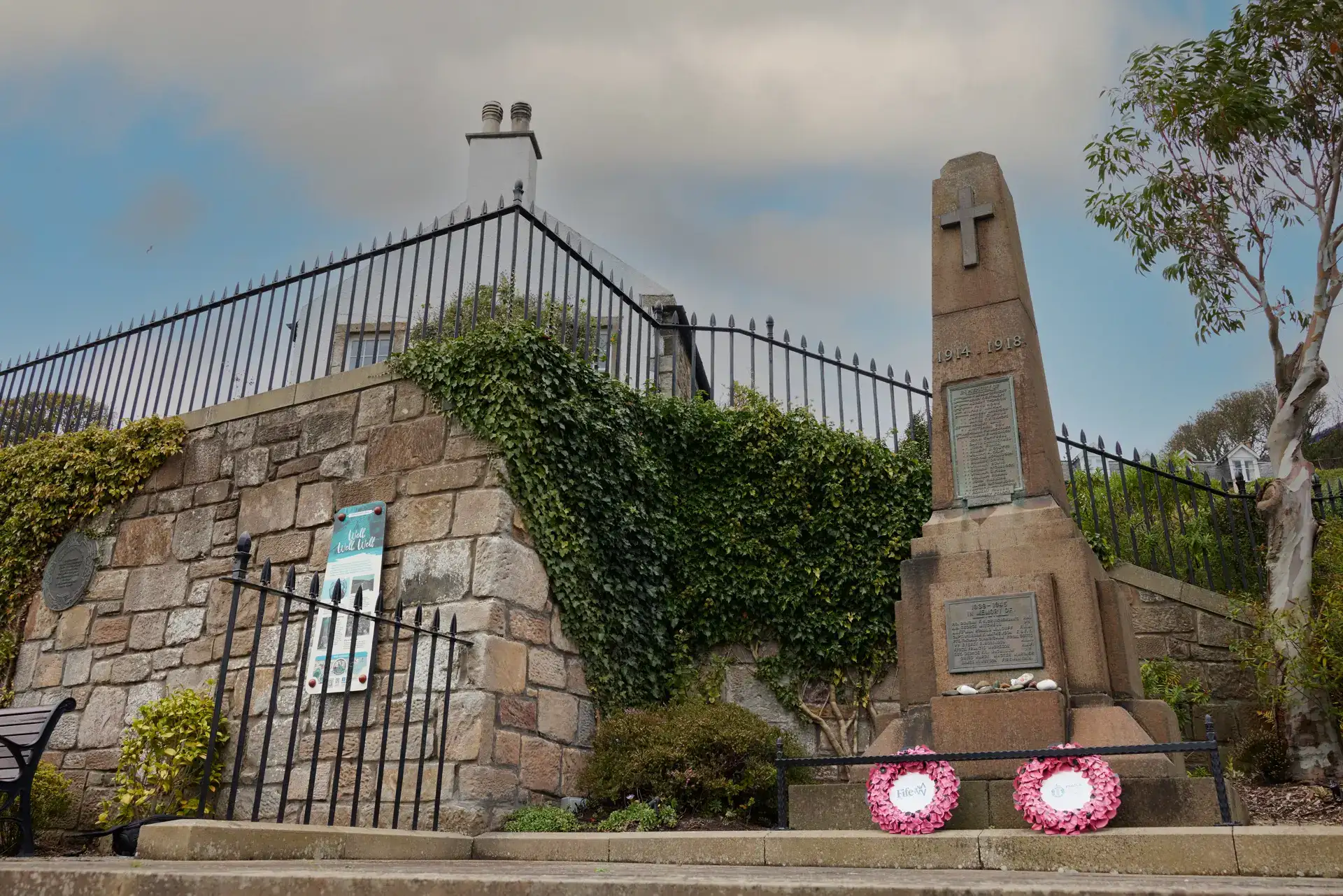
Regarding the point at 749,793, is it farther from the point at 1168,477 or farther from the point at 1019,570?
the point at 1168,477

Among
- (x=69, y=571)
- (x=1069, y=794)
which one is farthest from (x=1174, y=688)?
(x=69, y=571)

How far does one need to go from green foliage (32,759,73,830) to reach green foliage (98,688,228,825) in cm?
67

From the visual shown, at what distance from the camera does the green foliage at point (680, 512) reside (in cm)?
697

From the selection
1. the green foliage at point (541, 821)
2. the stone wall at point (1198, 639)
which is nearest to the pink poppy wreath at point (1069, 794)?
the green foliage at point (541, 821)

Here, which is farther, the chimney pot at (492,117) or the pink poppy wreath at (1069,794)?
the chimney pot at (492,117)

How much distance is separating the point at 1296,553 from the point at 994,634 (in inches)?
151

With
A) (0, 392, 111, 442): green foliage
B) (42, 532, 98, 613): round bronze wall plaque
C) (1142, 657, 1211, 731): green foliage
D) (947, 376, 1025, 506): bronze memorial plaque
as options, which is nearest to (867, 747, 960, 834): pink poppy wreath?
(947, 376, 1025, 506): bronze memorial plaque

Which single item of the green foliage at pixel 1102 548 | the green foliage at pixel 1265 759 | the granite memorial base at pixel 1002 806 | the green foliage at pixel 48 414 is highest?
the green foliage at pixel 48 414

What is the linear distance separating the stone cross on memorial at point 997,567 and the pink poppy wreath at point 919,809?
16.9 inches

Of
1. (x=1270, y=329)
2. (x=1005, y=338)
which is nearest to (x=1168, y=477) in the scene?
(x=1270, y=329)

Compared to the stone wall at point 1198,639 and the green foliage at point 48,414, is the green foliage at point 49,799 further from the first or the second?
the stone wall at point 1198,639

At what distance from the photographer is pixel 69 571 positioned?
330 inches

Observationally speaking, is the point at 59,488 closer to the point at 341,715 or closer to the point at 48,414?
the point at 48,414

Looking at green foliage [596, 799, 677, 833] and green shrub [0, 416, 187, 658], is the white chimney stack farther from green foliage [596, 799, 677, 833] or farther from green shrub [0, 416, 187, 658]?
green foliage [596, 799, 677, 833]
